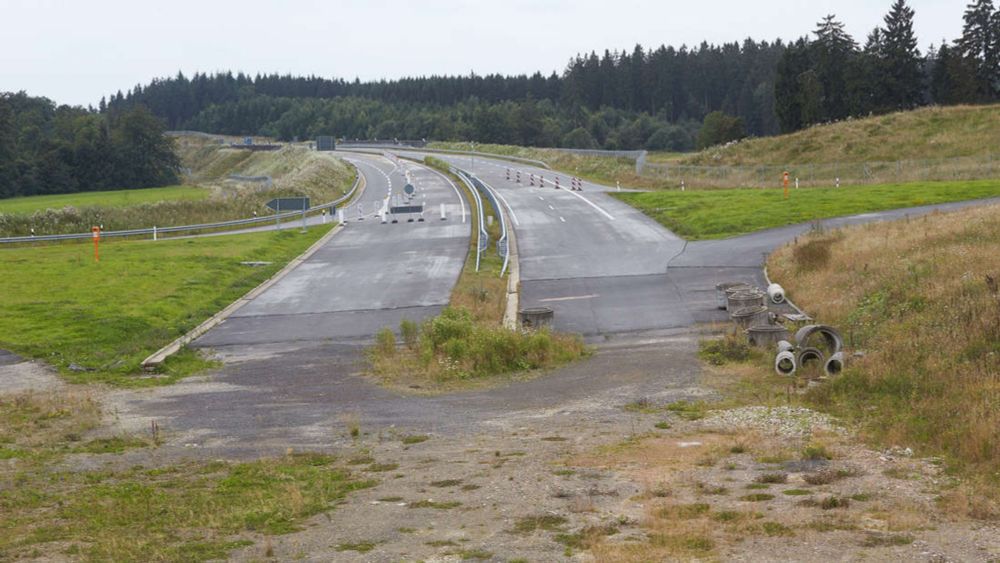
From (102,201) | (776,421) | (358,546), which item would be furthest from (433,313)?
(102,201)

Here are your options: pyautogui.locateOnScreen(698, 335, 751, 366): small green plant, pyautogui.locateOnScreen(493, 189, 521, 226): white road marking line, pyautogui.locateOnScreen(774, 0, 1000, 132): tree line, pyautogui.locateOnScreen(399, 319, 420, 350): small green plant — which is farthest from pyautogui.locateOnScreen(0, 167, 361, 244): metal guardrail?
pyautogui.locateOnScreen(774, 0, 1000, 132): tree line

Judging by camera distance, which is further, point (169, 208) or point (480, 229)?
point (169, 208)

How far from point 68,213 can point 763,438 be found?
5097 cm

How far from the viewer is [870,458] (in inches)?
518

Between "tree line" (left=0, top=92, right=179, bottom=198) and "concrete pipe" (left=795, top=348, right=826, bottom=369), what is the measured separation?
107m

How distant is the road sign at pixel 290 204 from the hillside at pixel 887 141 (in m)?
42.1

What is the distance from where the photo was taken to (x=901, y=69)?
103 meters

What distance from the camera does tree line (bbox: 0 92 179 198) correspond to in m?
113

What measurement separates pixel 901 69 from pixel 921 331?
93.0 meters

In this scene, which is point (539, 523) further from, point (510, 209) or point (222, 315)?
point (510, 209)

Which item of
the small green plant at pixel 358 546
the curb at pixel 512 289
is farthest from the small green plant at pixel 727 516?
the curb at pixel 512 289

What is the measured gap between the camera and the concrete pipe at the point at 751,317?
24078 millimetres

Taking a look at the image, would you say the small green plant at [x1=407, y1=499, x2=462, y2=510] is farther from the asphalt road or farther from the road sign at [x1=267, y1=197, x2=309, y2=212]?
the road sign at [x1=267, y1=197, x2=309, y2=212]

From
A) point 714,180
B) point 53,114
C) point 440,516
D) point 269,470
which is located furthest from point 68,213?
point 53,114
